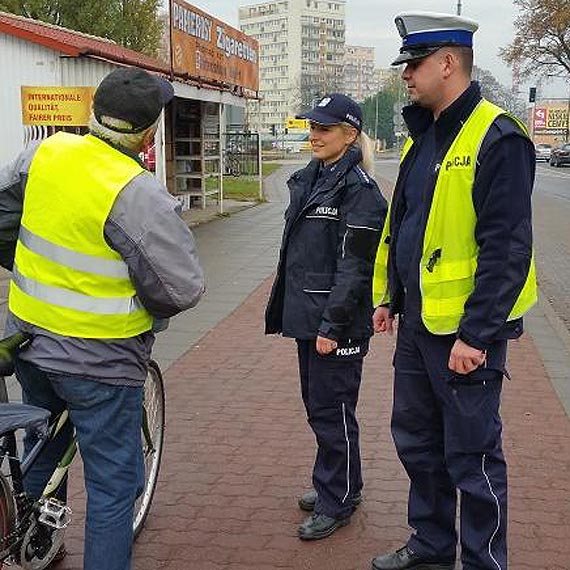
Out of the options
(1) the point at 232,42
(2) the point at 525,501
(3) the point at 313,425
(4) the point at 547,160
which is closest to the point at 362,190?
(3) the point at 313,425

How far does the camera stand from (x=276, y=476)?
4438mm

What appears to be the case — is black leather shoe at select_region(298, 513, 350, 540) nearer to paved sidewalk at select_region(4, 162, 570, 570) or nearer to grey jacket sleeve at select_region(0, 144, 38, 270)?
paved sidewalk at select_region(4, 162, 570, 570)

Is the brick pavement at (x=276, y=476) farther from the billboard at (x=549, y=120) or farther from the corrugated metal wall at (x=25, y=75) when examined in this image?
the billboard at (x=549, y=120)

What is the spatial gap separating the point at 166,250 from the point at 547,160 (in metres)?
63.7

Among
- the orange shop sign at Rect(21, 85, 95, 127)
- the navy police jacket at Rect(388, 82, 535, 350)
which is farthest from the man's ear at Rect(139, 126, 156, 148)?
the orange shop sign at Rect(21, 85, 95, 127)

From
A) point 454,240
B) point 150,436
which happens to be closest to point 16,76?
point 150,436

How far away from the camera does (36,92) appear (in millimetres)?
10828

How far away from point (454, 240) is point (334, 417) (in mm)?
1181

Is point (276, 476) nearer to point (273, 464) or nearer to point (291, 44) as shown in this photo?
point (273, 464)

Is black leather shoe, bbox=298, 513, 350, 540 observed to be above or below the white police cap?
below

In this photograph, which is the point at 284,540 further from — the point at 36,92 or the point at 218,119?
the point at 218,119

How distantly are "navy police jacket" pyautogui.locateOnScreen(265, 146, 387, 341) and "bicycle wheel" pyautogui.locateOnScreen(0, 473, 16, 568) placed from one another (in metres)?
1.40

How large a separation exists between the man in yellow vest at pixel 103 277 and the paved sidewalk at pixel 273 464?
823 millimetres

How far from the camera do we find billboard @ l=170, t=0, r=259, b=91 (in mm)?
14953
